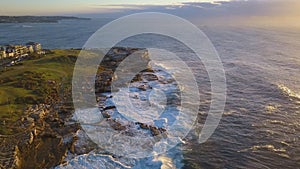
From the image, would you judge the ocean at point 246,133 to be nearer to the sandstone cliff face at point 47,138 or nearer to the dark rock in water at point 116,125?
the sandstone cliff face at point 47,138

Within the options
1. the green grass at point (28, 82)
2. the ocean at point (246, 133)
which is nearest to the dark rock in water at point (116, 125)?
the ocean at point (246, 133)

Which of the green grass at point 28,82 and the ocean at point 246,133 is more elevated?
the green grass at point 28,82

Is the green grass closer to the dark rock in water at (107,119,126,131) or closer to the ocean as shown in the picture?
the dark rock in water at (107,119,126,131)

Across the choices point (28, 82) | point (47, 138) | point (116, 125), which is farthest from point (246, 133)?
point (28, 82)

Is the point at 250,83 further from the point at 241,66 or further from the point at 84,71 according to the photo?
the point at 84,71

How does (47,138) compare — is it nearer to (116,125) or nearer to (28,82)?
(116,125)

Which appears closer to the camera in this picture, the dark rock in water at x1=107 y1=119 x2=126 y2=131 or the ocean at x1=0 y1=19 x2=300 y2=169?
the ocean at x1=0 y1=19 x2=300 y2=169

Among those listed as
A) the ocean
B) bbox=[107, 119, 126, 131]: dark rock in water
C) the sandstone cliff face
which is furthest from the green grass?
the ocean

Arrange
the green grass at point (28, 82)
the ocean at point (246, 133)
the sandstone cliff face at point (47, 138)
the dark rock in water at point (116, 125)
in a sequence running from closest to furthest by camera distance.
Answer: the sandstone cliff face at point (47, 138) → the ocean at point (246, 133) → the green grass at point (28, 82) → the dark rock in water at point (116, 125)

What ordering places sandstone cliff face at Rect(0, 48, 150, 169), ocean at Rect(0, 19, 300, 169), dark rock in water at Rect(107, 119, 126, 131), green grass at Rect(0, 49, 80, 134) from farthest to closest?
dark rock in water at Rect(107, 119, 126, 131), green grass at Rect(0, 49, 80, 134), ocean at Rect(0, 19, 300, 169), sandstone cliff face at Rect(0, 48, 150, 169)
